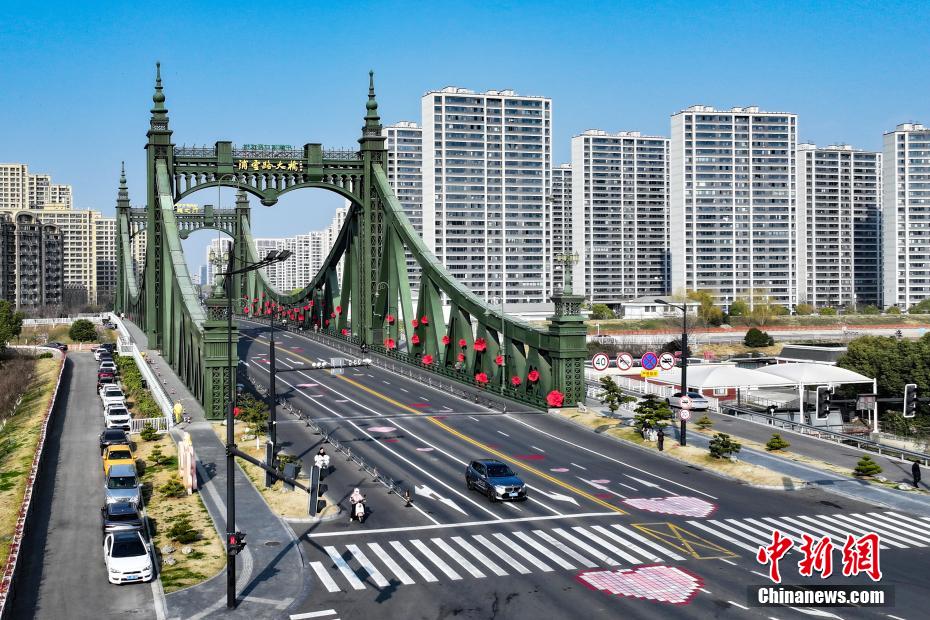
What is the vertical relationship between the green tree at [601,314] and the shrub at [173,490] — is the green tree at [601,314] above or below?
above

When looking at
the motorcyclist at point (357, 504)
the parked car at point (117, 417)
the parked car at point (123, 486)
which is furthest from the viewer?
the parked car at point (117, 417)

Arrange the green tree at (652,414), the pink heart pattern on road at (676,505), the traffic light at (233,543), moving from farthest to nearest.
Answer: the green tree at (652,414) < the pink heart pattern on road at (676,505) < the traffic light at (233,543)

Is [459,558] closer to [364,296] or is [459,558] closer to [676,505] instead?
A: [676,505]

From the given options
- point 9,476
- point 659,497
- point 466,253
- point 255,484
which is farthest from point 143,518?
point 466,253

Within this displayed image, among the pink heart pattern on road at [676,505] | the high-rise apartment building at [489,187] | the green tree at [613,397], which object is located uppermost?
the high-rise apartment building at [489,187]

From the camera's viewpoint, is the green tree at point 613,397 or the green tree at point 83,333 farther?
the green tree at point 83,333

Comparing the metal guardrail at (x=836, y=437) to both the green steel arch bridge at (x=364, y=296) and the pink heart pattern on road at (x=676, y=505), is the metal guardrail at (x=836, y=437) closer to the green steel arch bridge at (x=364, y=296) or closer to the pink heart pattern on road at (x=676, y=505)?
the green steel arch bridge at (x=364, y=296)

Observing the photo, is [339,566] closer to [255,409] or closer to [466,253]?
[255,409]

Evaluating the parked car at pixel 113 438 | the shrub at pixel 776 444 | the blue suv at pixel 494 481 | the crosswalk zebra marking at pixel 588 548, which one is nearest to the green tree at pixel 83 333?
the parked car at pixel 113 438

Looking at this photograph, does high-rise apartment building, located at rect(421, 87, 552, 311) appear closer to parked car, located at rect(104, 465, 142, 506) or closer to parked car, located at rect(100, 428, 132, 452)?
parked car, located at rect(100, 428, 132, 452)
